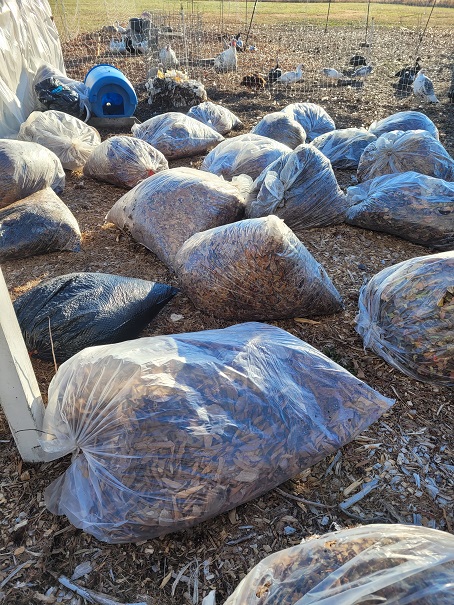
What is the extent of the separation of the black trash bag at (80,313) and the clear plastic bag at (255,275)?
30 centimetres

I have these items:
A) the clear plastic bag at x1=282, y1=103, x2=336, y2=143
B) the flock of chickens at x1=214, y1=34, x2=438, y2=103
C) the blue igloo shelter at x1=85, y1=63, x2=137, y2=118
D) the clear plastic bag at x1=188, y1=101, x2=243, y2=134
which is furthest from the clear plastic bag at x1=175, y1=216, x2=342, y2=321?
the flock of chickens at x1=214, y1=34, x2=438, y2=103

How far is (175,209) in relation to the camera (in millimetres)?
3041

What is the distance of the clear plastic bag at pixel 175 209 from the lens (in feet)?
9.86

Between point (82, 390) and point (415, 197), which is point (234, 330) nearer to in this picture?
point (82, 390)

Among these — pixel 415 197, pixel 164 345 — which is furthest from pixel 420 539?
pixel 415 197

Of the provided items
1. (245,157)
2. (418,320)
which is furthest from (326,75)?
(418,320)

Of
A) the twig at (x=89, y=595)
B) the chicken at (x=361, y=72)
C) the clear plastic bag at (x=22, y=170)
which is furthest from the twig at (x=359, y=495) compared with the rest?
the chicken at (x=361, y=72)

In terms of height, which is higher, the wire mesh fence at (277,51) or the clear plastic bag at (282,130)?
the clear plastic bag at (282,130)

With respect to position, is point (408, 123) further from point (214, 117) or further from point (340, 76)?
point (340, 76)

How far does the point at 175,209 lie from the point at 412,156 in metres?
2.08

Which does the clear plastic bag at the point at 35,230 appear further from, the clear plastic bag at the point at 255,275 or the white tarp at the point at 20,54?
the white tarp at the point at 20,54

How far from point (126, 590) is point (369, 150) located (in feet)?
12.7

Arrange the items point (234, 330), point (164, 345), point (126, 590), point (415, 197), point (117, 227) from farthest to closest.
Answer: point (117, 227) → point (415, 197) → point (234, 330) → point (164, 345) → point (126, 590)

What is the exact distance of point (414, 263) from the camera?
7.46 feet
